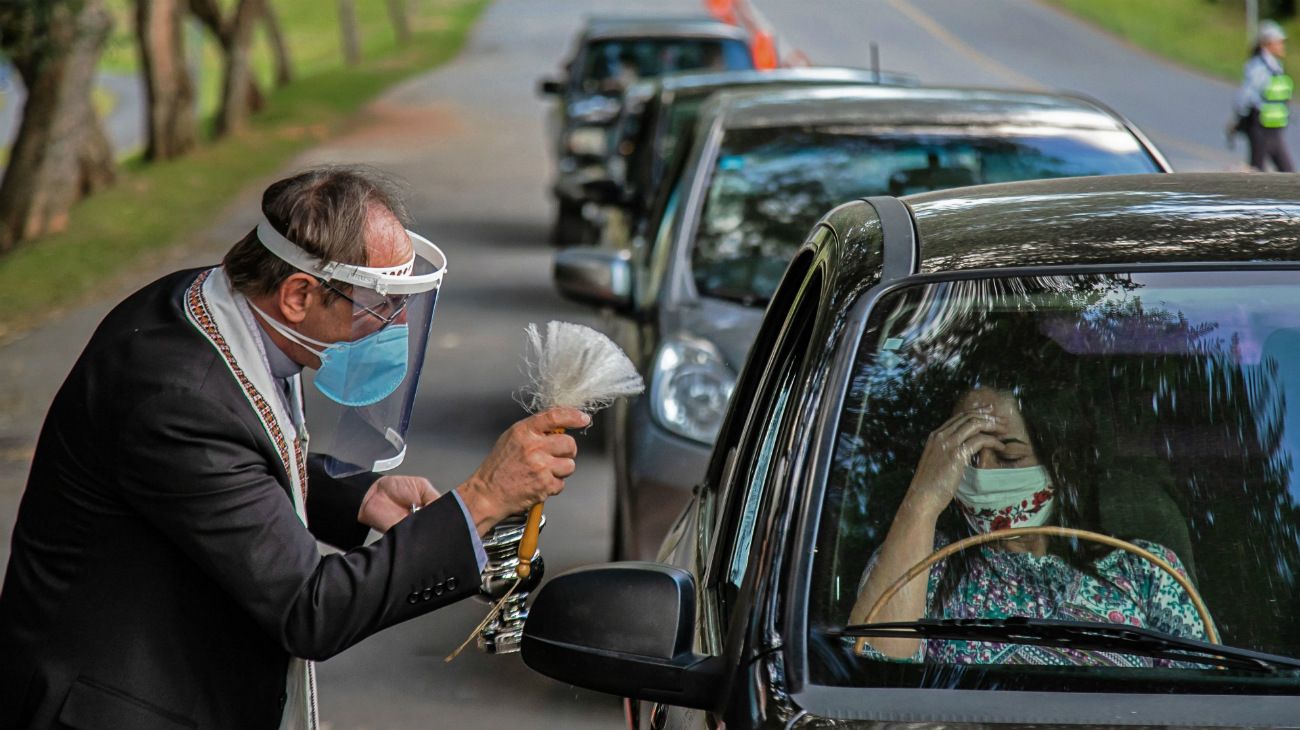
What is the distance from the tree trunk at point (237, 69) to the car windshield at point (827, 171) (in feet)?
70.7

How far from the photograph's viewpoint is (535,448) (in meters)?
2.84

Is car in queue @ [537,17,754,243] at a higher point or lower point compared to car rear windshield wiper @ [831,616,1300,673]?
lower

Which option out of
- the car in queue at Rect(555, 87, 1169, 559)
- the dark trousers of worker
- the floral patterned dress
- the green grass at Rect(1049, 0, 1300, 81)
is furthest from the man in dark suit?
the green grass at Rect(1049, 0, 1300, 81)

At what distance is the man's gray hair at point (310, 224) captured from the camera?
2826 millimetres

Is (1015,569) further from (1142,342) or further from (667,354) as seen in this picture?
(667,354)

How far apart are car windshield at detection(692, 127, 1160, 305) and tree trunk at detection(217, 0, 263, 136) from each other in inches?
849

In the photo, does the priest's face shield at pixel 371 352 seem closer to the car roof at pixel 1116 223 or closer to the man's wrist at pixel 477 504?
the man's wrist at pixel 477 504

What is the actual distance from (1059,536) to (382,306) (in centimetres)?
116

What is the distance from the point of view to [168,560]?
2.79 m

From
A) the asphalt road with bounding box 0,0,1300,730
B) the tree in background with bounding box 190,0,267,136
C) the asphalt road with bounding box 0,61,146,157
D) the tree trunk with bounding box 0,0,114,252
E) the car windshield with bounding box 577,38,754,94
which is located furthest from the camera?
the asphalt road with bounding box 0,61,146,157

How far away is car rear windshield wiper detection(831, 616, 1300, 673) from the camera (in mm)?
2404

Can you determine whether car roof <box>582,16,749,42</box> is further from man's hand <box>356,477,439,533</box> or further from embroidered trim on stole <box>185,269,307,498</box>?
embroidered trim on stole <box>185,269,307,498</box>

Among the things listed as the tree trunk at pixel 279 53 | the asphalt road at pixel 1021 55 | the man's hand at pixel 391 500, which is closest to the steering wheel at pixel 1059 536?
the man's hand at pixel 391 500

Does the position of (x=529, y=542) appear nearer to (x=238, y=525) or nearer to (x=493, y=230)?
(x=238, y=525)
